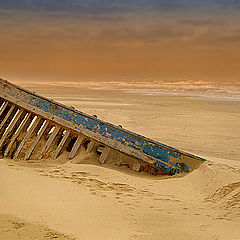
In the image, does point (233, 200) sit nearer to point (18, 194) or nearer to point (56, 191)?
point (56, 191)

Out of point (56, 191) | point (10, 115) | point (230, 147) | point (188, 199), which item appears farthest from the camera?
point (230, 147)

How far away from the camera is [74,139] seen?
20.2 feet

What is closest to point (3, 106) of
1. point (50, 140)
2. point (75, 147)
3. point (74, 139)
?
point (50, 140)

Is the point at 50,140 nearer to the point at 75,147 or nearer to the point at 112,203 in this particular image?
the point at 75,147

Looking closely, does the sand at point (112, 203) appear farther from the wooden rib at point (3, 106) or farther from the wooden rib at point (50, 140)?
the wooden rib at point (3, 106)

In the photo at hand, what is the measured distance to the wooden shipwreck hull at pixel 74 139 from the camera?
5344 millimetres

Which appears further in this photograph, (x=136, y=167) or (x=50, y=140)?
(x=50, y=140)

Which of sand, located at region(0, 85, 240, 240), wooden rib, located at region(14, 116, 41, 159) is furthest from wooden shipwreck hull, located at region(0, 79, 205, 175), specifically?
sand, located at region(0, 85, 240, 240)

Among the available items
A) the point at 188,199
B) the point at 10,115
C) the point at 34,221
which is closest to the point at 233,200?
the point at 188,199

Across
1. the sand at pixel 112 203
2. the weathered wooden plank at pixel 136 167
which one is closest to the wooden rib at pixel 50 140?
the sand at pixel 112 203

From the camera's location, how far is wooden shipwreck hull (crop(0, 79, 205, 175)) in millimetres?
5344

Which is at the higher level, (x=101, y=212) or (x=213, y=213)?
(x=213, y=213)

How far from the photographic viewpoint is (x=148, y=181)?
4.95 m

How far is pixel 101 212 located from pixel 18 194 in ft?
3.12
